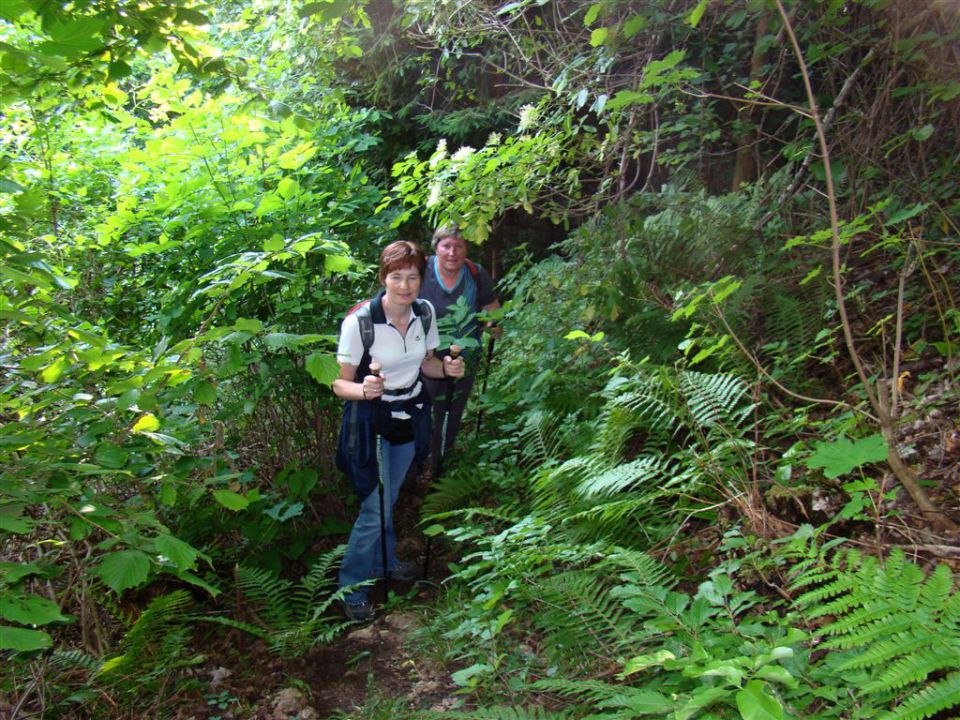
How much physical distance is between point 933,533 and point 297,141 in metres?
5.38

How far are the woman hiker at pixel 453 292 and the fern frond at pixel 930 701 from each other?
365cm

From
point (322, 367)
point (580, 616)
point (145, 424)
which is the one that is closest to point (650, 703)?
point (580, 616)

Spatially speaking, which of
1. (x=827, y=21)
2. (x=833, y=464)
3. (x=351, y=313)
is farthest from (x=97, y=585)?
(x=827, y=21)

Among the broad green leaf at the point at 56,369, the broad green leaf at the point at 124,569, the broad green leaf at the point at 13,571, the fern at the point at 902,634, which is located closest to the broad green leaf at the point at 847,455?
the fern at the point at 902,634

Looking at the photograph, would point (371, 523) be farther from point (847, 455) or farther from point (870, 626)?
point (870, 626)

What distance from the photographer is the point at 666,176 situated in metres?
8.05

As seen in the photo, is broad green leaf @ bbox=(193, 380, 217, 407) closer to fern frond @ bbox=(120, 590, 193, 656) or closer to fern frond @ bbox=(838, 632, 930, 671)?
fern frond @ bbox=(120, 590, 193, 656)

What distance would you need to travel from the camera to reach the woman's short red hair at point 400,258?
4.29m

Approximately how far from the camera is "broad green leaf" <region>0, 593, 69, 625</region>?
1.82 meters

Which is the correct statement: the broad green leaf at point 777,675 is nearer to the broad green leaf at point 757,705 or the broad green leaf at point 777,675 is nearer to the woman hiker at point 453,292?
the broad green leaf at point 757,705

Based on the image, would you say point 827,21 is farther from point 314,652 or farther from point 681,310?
point 314,652

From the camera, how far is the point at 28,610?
1.89 m

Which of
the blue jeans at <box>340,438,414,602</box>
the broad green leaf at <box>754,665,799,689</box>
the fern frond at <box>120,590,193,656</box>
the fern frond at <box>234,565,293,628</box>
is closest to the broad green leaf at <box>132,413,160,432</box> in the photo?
the fern frond at <box>120,590,193,656</box>

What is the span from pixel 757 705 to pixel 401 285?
10.1ft
